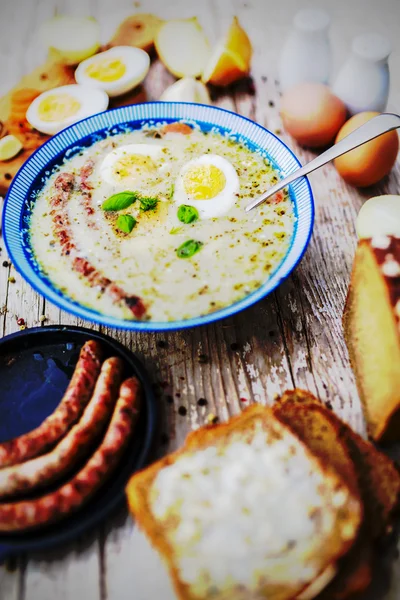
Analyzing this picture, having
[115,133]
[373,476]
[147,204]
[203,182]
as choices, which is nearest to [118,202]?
[147,204]

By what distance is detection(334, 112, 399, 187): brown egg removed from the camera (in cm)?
352

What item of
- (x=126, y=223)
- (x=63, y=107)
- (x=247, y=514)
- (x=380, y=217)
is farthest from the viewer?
(x=63, y=107)

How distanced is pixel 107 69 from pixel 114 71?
0.06 metres

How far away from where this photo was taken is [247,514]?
6.89ft

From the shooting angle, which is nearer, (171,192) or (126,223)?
(126,223)

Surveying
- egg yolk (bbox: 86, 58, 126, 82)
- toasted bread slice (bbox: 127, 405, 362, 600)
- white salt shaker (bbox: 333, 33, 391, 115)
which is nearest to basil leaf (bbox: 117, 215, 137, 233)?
toasted bread slice (bbox: 127, 405, 362, 600)

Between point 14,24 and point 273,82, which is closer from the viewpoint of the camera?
point 273,82

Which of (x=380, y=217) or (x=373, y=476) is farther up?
(x=380, y=217)

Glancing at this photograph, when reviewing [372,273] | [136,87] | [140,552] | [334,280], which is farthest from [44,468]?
[136,87]

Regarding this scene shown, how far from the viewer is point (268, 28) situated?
5.21m

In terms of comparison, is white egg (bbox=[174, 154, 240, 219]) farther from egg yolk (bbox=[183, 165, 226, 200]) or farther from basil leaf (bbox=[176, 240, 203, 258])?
basil leaf (bbox=[176, 240, 203, 258])

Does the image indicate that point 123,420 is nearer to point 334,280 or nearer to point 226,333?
point 226,333

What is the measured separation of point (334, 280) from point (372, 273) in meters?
0.78

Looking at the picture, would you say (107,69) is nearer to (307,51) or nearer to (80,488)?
(307,51)
